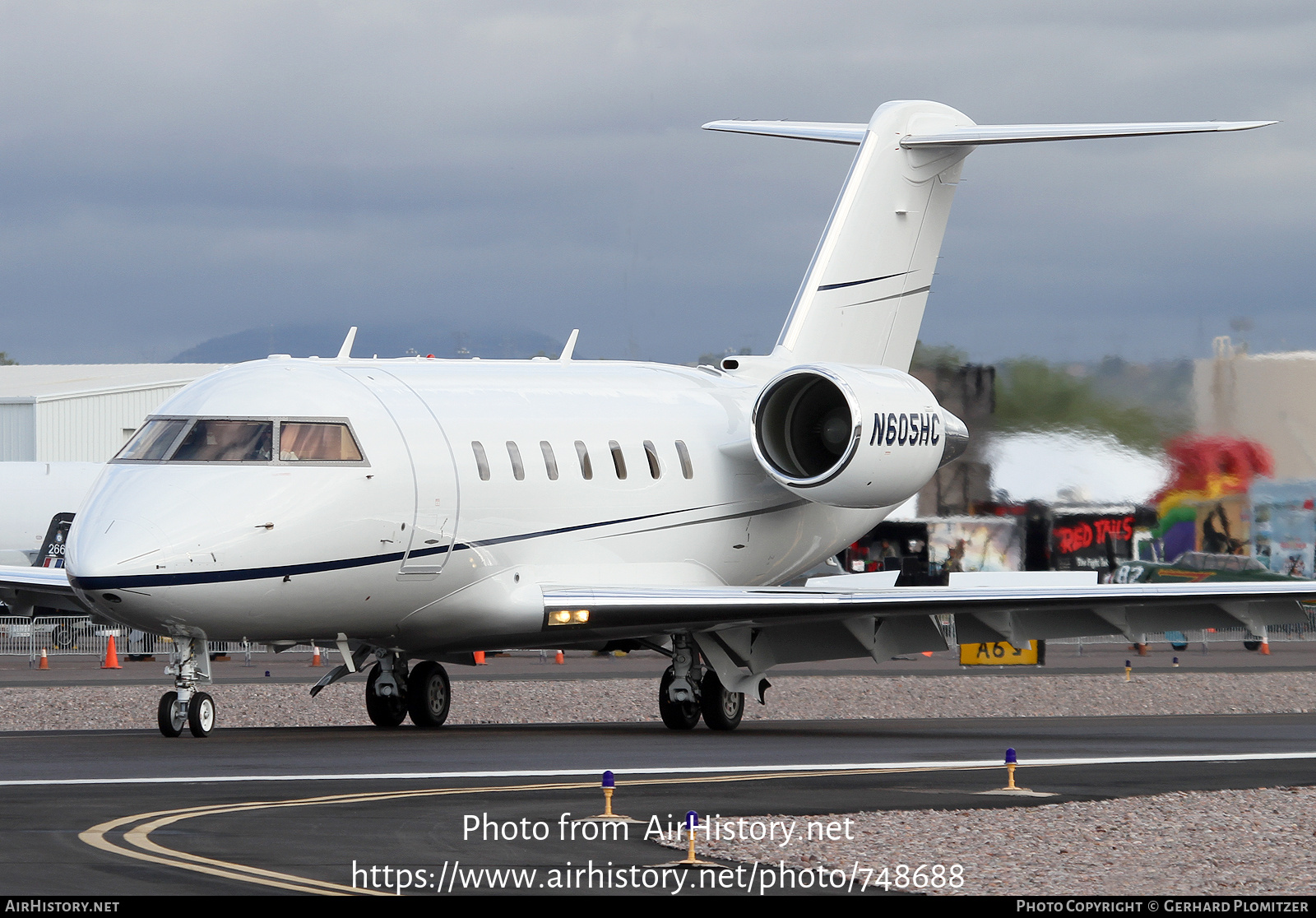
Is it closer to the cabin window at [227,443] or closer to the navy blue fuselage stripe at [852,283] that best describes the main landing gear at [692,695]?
the navy blue fuselage stripe at [852,283]

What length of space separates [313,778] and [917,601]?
26.7ft

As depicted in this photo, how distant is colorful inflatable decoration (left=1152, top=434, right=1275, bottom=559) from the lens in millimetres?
36875

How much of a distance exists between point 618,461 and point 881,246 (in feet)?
20.8

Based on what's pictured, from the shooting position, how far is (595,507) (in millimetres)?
22875

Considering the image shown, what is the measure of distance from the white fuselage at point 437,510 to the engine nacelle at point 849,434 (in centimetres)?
64

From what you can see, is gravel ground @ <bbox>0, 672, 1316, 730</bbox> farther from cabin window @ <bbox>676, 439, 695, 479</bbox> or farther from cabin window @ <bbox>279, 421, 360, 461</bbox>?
cabin window @ <bbox>279, 421, 360, 461</bbox>

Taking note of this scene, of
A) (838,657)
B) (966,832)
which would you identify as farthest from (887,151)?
(966,832)

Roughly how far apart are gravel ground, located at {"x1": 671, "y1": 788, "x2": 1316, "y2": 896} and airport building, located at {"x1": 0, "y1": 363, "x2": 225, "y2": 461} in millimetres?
51301

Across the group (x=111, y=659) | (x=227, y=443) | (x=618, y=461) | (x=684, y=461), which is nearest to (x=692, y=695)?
(x=684, y=461)

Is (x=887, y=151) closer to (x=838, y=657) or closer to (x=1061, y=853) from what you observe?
(x=838, y=657)

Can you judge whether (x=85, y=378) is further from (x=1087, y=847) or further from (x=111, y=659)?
(x=1087, y=847)

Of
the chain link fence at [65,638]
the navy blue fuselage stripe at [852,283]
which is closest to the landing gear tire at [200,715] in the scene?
the navy blue fuselage stripe at [852,283]

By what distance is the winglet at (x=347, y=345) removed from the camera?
76.4 ft
